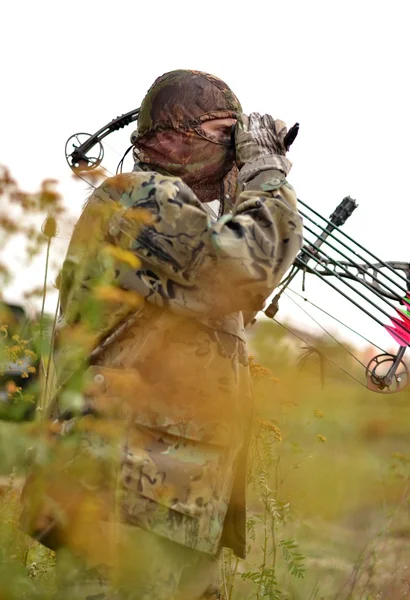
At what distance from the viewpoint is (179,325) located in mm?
2326

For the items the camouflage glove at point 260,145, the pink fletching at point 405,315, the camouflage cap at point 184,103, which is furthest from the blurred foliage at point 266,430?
the pink fletching at point 405,315

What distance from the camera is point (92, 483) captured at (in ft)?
6.84

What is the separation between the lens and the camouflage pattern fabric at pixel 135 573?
1.97 meters

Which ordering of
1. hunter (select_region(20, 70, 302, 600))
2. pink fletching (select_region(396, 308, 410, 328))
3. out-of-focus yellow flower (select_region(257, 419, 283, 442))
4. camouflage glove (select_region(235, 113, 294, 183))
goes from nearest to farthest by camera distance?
hunter (select_region(20, 70, 302, 600)) < camouflage glove (select_region(235, 113, 294, 183)) < out-of-focus yellow flower (select_region(257, 419, 283, 442)) < pink fletching (select_region(396, 308, 410, 328))

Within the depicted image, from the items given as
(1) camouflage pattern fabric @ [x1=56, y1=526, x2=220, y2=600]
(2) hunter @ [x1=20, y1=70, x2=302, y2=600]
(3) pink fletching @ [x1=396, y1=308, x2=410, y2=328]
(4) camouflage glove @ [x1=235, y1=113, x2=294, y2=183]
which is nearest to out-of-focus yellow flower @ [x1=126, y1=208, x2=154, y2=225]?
(2) hunter @ [x1=20, y1=70, x2=302, y2=600]

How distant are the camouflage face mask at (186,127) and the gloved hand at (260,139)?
9cm

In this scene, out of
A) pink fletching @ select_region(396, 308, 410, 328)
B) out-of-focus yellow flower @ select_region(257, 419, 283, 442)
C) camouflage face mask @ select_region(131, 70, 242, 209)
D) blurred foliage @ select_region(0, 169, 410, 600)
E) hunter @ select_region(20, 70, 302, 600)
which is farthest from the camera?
pink fletching @ select_region(396, 308, 410, 328)

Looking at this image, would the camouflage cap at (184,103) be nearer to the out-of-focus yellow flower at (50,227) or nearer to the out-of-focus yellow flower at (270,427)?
the out-of-focus yellow flower at (50,227)

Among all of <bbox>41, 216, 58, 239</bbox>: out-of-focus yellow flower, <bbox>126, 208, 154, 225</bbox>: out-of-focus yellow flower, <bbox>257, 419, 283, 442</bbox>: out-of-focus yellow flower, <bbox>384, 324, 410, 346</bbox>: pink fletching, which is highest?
<bbox>126, 208, 154, 225</bbox>: out-of-focus yellow flower

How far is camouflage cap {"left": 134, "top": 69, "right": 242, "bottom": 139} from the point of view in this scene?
258cm

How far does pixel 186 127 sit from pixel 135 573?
1.22 m

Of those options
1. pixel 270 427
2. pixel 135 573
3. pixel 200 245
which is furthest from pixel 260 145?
pixel 135 573

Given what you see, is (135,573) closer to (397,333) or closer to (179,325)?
(179,325)

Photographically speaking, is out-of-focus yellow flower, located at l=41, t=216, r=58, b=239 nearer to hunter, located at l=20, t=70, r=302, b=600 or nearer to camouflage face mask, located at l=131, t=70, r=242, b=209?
hunter, located at l=20, t=70, r=302, b=600
